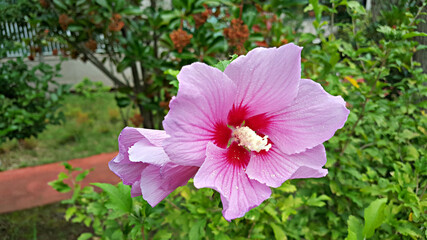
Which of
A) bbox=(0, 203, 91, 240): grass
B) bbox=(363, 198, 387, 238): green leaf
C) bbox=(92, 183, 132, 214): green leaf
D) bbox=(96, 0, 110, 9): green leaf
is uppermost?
bbox=(96, 0, 110, 9): green leaf

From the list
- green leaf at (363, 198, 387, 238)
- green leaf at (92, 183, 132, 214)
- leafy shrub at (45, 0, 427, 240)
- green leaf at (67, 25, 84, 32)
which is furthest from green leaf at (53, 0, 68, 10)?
green leaf at (363, 198, 387, 238)

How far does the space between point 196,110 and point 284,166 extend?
166 mm

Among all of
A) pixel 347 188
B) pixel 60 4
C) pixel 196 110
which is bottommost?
pixel 347 188

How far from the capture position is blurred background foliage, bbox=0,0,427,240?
97cm

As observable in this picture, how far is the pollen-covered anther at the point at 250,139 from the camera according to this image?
0.48 metres

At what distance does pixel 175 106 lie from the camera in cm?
39

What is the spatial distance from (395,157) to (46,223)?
2.12 meters

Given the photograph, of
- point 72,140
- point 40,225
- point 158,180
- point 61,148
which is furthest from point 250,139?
point 72,140

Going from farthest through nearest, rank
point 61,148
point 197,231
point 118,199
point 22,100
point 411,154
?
point 61,148
point 22,100
point 411,154
point 197,231
point 118,199

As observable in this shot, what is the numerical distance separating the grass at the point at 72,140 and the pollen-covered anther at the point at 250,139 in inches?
114

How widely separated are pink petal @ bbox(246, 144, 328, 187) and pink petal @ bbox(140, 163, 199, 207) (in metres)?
0.10

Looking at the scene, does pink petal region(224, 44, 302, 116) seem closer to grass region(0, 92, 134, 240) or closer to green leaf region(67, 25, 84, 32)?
grass region(0, 92, 134, 240)

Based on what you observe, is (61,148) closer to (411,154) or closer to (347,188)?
(347,188)

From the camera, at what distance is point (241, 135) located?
503 mm
